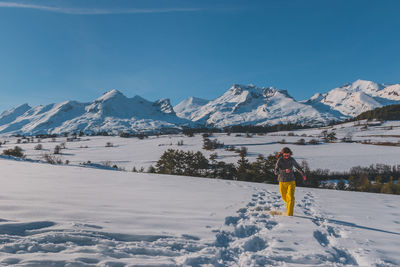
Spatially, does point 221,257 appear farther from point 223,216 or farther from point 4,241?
point 4,241

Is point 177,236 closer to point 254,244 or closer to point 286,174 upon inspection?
point 254,244

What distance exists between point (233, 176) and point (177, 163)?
1422cm

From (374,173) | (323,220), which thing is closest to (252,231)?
(323,220)

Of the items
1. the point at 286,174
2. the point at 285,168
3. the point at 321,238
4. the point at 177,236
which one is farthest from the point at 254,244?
the point at 285,168

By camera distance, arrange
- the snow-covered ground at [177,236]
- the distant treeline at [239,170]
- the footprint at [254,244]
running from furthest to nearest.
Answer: the distant treeline at [239,170] → the footprint at [254,244] → the snow-covered ground at [177,236]

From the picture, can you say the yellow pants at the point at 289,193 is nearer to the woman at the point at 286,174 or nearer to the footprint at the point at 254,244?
the woman at the point at 286,174

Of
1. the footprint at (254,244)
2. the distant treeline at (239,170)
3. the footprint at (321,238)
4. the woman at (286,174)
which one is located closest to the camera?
the footprint at (254,244)

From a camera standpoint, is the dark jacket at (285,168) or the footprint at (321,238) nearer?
the footprint at (321,238)

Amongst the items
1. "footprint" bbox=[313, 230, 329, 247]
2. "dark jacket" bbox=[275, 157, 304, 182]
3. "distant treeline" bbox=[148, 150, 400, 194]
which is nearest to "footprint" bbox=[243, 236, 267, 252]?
"footprint" bbox=[313, 230, 329, 247]

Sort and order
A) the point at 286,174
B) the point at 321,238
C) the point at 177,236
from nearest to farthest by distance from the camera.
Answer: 1. the point at 177,236
2. the point at 321,238
3. the point at 286,174

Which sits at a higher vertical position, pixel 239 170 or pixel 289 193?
pixel 289 193

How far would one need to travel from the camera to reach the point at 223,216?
782cm

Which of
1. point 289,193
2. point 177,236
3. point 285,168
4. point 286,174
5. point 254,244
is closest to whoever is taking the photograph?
point 177,236

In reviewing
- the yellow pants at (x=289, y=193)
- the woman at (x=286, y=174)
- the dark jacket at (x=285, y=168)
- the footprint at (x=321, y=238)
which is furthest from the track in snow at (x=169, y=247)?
the dark jacket at (x=285, y=168)
